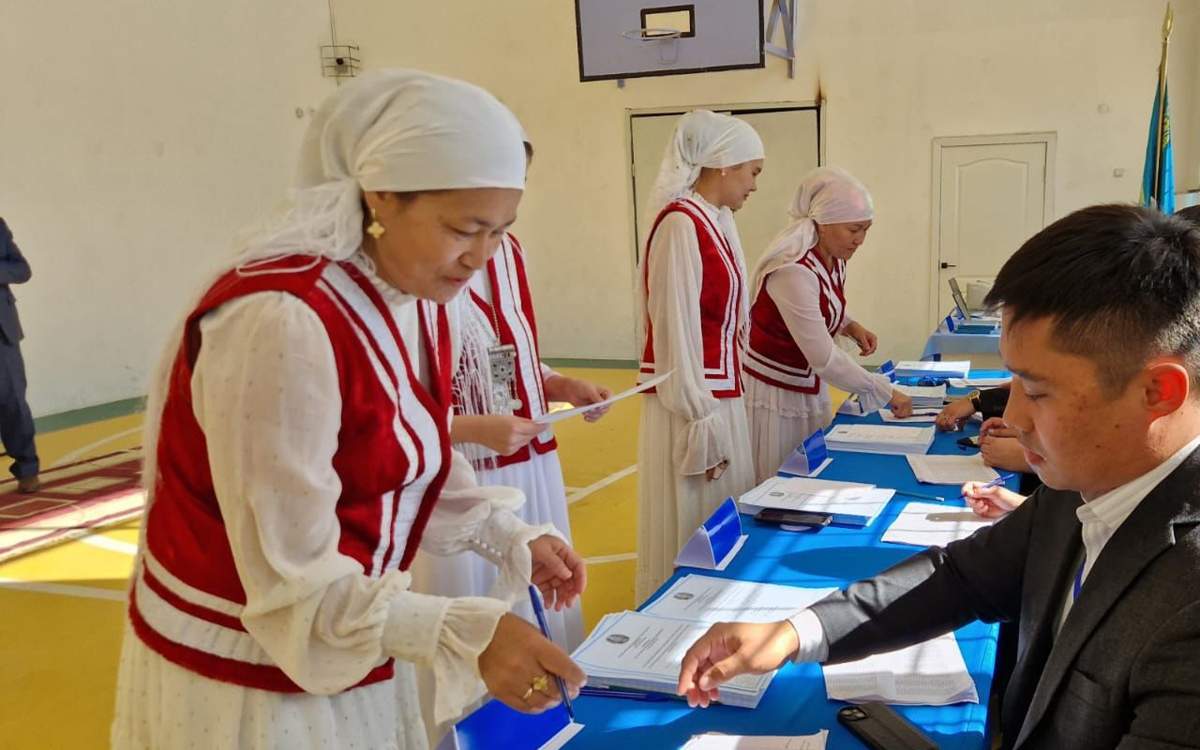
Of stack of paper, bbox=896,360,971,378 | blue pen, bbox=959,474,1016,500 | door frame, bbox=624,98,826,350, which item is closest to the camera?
blue pen, bbox=959,474,1016,500

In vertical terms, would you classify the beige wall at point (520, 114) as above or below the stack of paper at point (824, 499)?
above

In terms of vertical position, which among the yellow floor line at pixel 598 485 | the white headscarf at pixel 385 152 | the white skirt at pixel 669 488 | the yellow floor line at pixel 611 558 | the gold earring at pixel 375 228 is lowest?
the yellow floor line at pixel 598 485

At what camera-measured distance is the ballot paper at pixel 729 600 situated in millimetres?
1635

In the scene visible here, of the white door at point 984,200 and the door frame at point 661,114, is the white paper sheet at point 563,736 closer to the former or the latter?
the door frame at point 661,114

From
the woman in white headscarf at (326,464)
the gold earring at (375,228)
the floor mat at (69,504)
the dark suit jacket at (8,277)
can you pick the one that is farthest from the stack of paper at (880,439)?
the dark suit jacket at (8,277)

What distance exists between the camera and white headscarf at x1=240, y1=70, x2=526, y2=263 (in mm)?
1045

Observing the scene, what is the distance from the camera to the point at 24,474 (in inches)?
213

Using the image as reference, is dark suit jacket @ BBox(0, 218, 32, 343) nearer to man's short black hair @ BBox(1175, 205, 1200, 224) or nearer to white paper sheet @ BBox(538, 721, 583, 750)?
white paper sheet @ BBox(538, 721, 583, 750)

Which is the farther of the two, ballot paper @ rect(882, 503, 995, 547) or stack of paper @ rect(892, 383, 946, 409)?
stack of paper @ rect(892, 383, 946, 409)

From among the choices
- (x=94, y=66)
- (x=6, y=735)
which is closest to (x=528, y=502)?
(x=6, y=735)

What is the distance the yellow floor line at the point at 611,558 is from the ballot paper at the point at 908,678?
2542 mm

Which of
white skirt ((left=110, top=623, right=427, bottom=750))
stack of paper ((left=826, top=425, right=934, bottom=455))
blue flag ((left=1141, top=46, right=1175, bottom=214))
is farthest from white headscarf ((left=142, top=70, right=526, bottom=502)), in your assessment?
blue flag ((left=1141, top=46, right=1175, bottom=214))

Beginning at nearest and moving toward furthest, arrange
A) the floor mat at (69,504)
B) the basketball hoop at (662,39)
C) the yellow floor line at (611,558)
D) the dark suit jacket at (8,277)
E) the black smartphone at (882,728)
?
1. the black smartphone at (882,728)
2. the yellow floor line at (611,558)
3. the floor mat at (69,504)
4. the dark suit jacket at (8,277)
5. the basketball hoop at (662,39)

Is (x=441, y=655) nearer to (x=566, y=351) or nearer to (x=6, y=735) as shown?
(x=6, y=735)
